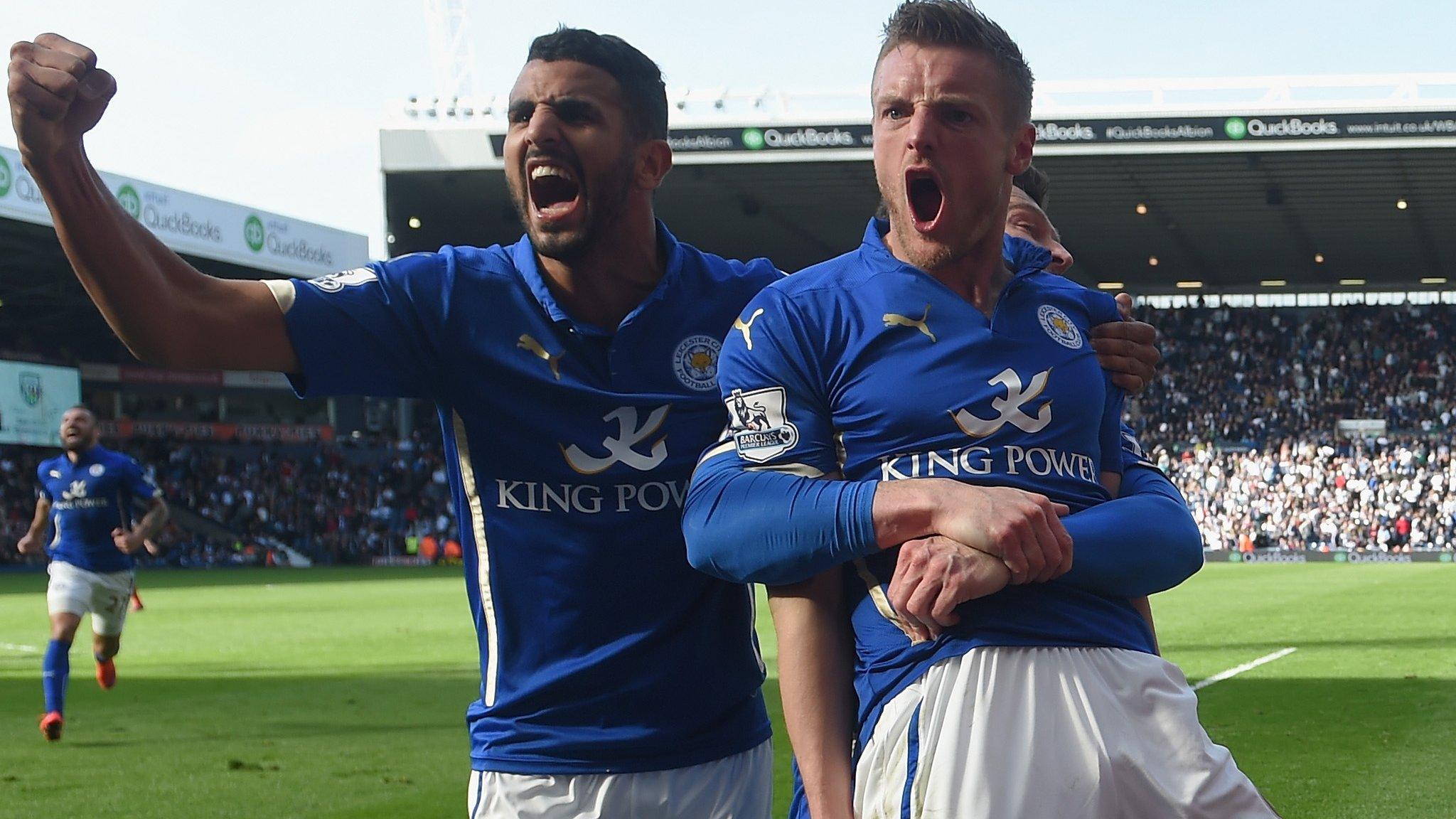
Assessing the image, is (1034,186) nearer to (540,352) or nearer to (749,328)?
(540,352)

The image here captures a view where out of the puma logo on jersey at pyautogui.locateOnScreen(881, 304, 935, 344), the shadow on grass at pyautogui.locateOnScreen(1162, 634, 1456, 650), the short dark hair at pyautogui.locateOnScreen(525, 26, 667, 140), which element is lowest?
the shadow on grass at pyautogui.locateOnScreen(1162, 634, 1456, 650)

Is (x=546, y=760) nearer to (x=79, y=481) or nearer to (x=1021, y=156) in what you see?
(x=1021, y=156)

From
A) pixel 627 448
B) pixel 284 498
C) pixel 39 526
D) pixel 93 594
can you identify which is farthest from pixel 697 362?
pixel 284 498

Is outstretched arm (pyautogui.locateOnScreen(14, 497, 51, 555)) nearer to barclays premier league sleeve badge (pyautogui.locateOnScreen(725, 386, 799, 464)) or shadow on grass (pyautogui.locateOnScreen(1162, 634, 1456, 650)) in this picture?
shadow on grass (pyautogui.locateOnScreen(1162, 634, 1456, 650))

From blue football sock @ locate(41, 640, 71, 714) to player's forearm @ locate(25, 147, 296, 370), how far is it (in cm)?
806

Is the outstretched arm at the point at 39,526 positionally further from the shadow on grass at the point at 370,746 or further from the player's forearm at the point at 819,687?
the player's forearm at the point at 819,687

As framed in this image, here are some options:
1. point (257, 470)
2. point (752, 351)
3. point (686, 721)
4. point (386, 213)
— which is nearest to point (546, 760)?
point (686, 721)

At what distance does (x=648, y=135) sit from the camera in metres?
2.90

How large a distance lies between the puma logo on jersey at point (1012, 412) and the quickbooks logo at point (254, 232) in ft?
118

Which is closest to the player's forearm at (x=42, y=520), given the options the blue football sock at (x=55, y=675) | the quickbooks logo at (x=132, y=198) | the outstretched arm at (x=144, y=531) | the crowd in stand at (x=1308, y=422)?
the outstretched arm at (x=144, y=531)

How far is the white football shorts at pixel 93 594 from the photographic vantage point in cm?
1076

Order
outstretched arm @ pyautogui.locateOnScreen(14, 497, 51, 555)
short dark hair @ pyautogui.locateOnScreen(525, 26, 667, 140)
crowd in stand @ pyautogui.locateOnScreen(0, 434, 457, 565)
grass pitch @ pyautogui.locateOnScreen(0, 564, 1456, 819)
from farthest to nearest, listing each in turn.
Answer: crowd in stand @ pyautogui.locateOnScreen(0, 434, 457, 565)
outstretched arm @ pyautogui.locateOnScreen(14, 497, 51, 555)
grass pitch @ pyautogui.locateOnScreen(0, 564, 1456, 819)
short dark hair @ pyautogui.locateOnScreen(525, 26, 667, 140)

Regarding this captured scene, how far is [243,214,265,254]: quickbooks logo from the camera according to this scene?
36.0 metres

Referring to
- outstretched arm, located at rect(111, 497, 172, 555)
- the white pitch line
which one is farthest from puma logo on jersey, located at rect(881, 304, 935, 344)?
outstretched arm, located at rect(111, 497, 172, 555)
